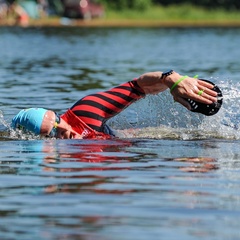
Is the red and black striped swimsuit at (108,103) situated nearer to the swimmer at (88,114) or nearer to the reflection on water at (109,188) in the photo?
the swimmer at (88,114)

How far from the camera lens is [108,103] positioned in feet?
34.1

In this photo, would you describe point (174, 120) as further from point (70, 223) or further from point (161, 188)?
point (70, 223)

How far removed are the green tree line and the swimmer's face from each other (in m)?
50.7

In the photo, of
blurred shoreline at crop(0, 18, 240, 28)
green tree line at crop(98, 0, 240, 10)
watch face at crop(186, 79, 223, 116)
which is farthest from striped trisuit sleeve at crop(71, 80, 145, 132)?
green tree line at crop(98, 0, 240, 10)

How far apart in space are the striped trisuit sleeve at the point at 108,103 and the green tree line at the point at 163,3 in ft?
167

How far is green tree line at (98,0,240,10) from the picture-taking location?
61250 mm

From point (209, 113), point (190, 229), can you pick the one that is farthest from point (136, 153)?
point (190, 229)

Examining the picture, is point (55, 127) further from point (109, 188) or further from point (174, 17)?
point (174, 17)

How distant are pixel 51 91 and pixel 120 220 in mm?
10451

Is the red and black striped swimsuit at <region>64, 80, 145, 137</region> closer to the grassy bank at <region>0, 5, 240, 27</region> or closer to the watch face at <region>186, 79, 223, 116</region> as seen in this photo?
the watch face at <region>186, 79, 223, 116</region>

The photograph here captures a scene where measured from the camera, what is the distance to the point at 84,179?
27.0 ft

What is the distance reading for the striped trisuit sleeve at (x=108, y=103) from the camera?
33.9 feet

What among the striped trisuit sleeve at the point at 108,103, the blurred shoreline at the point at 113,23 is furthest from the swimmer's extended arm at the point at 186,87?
the blurred shoreline at the point at 113,23

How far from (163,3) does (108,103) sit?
57.5 metres
